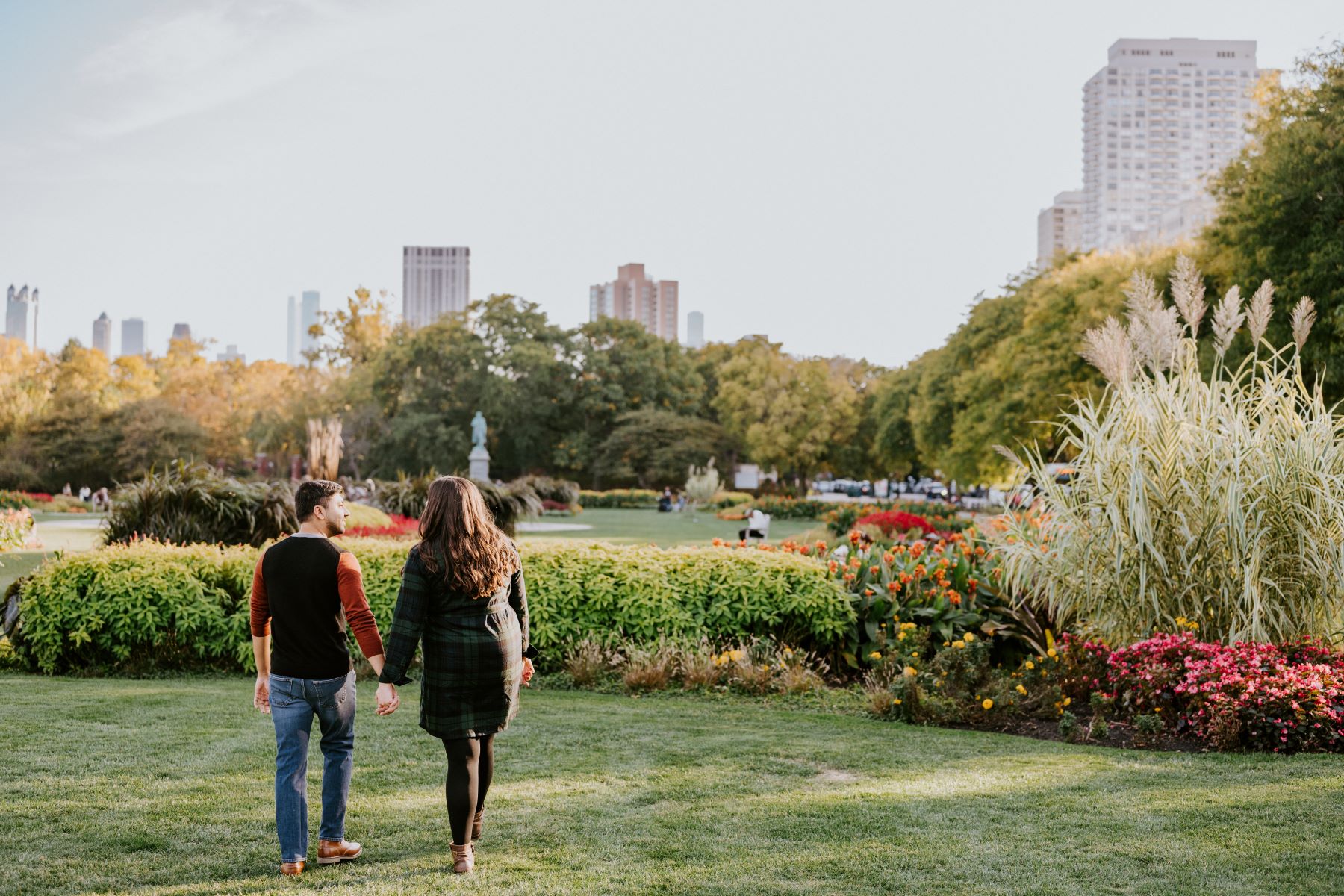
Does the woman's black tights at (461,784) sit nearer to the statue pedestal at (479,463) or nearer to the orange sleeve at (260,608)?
the orange sleeve at (260,608)

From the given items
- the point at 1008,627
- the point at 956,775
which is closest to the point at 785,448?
the point at 1008,627

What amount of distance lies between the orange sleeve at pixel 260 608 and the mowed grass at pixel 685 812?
2.73 feet

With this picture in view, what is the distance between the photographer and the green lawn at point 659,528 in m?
22.2

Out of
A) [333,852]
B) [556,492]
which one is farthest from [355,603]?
[556,492]

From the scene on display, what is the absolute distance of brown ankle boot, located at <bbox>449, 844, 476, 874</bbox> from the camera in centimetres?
356

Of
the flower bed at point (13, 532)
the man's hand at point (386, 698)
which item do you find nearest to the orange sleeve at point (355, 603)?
the man's hand at point (386, 698)

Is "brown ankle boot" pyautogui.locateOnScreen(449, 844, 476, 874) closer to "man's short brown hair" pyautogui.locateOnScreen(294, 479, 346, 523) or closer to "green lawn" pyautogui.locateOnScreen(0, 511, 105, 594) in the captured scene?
"man's short brown hair" pyautogui.locateOnScreen(294, 479, 346, 523)

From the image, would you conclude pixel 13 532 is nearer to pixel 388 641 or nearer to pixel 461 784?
pixel 388 641

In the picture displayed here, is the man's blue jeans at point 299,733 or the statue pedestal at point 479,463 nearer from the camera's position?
the man's blue jeans at point 299,733

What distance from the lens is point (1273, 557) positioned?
241 inches

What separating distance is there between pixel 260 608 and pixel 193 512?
843 cm

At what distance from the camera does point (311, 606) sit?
3480mm

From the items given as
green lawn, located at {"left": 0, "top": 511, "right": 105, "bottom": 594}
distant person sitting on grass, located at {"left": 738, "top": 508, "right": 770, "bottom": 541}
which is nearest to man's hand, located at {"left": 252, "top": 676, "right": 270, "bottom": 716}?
green lawn, located at {"left": 0, "top": 511, "right": 105, "bottom": 594}

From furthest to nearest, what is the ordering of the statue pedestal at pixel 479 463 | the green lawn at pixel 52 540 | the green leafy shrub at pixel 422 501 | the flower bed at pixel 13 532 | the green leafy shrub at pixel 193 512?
the statue pedestal at pixel 479 463, the green leafy shrub at pixel 422 501, the flower bed at pixel 13 532, the green lawn at pixel 52 540, the green leafy shrub at pixel 193 512
